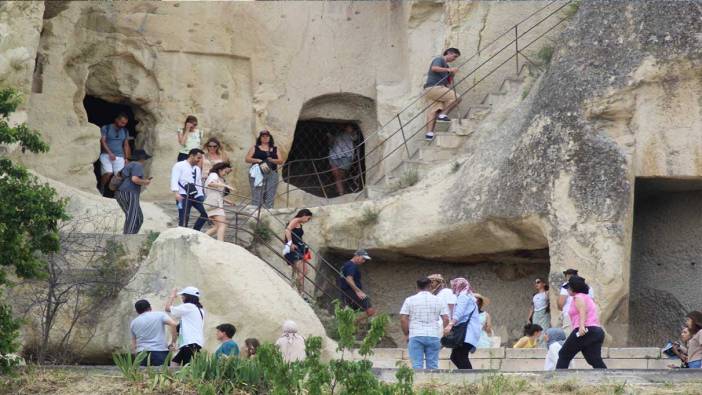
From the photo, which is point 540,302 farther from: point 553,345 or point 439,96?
point 439,96

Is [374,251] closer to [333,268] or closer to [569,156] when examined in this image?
[333,268]

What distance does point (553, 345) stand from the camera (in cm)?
2089

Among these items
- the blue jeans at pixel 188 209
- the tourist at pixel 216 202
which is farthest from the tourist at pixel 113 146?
the blue jeans at pixel 188 209

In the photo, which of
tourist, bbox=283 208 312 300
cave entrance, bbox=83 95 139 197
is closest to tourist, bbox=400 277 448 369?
tourist, bbox=283 208 312 300

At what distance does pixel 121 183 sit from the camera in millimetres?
25484

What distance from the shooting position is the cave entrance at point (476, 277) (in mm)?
27547

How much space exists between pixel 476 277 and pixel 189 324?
8479 mm

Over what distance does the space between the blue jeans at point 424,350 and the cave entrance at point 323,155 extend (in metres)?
9.81

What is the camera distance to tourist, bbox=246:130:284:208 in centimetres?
2798

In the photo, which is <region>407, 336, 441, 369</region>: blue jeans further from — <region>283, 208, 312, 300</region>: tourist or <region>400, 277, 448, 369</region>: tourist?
<region>283, 208, 312, 300</region>: tourist

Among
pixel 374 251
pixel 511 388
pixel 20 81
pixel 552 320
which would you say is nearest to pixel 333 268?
pixel 374 251

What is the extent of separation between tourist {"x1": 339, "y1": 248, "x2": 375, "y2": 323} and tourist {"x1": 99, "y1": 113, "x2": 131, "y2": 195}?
4230mm

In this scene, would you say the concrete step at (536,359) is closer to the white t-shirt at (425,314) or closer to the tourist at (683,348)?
the tourist at (683,348)

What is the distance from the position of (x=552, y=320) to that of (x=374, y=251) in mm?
3803
